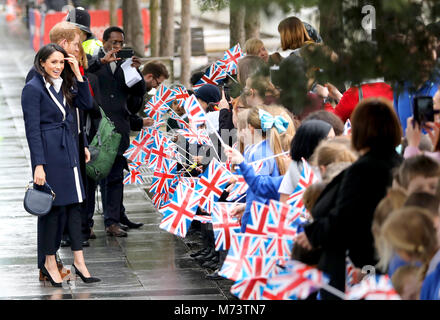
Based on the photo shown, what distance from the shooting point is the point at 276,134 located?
24.0 ft

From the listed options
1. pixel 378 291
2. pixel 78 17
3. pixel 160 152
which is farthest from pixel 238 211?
pixel 78 17

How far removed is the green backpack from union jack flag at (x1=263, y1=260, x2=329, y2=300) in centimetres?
487

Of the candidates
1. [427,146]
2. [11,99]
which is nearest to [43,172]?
[427,146]

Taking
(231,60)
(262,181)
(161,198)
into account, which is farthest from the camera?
(231,60)

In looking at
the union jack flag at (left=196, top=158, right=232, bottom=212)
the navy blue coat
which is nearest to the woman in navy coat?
the navy blue coat

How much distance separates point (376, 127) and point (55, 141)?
3.62m

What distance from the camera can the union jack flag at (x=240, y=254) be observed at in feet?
18.0

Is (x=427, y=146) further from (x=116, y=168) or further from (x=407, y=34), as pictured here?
(x=116, y=168)

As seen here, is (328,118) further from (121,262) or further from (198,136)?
(121,262)

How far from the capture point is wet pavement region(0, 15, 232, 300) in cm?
810

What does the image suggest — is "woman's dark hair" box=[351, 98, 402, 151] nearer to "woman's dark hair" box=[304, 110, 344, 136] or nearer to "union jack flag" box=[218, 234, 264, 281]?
"union jack flag" box=[218, 234, 264, 281]

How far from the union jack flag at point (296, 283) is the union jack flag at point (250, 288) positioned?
275mm

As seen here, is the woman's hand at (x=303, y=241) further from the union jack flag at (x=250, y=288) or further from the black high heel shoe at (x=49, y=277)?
the black high heel shoe at (x=49, y=277)

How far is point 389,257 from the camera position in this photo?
4668 millimetres
